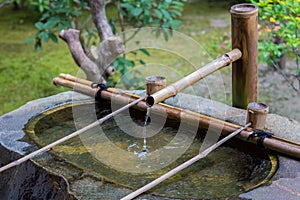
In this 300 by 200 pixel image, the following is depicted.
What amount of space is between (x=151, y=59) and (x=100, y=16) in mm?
1722

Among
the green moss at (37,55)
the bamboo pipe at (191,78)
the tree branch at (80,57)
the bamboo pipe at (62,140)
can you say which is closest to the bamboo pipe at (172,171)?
the bamboo pipe at (191,78)

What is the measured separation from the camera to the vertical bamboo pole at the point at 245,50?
9.12 feet

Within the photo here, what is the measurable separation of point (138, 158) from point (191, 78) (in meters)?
0.49

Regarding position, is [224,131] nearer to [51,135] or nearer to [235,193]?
[235,193]

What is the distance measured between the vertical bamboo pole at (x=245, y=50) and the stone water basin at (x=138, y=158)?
42 centimetres

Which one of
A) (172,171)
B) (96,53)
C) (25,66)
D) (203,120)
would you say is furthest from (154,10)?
(25,66)

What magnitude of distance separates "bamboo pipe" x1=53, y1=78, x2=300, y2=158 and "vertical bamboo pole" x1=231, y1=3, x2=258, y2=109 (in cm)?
38

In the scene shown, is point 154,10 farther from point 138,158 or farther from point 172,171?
point 172,171

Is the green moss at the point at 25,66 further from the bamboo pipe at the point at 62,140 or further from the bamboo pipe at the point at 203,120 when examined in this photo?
the bamboo pipe at the point at 62,140

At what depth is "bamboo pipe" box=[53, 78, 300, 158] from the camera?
231 centimetres

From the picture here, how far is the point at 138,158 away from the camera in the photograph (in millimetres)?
2531

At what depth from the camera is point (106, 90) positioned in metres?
3.05

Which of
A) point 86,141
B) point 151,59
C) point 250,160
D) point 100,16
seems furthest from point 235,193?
point 151,59

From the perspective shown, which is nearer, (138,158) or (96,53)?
(138,158)
